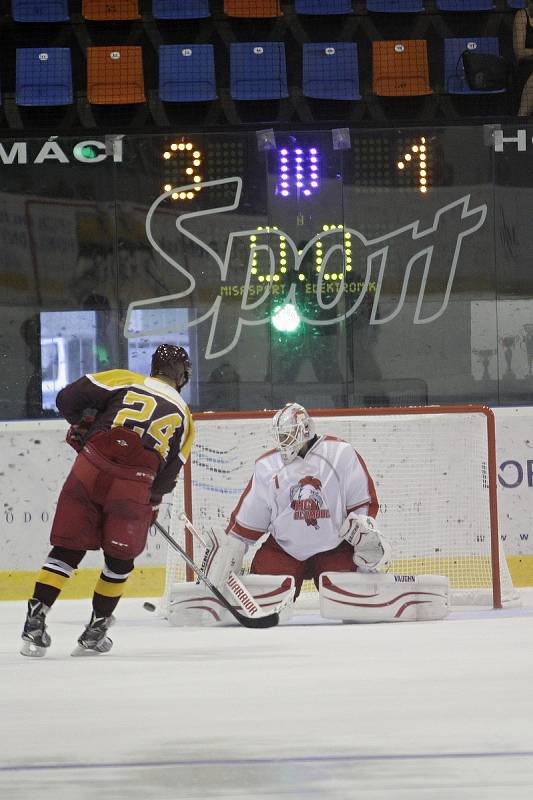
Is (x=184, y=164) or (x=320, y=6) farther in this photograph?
(x=320, y=6)

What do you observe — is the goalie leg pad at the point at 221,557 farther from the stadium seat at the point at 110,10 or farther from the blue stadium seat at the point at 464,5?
the blue stadium seat at the point at 464,5

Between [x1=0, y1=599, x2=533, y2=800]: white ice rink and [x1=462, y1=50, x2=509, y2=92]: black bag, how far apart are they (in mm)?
4900

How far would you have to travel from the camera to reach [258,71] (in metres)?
8.70

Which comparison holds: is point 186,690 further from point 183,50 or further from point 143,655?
point 183,50

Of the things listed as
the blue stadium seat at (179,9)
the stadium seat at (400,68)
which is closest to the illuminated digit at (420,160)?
the stadium seat at (400,68)

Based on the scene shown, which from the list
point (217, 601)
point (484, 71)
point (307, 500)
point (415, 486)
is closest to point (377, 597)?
point (307, 500)

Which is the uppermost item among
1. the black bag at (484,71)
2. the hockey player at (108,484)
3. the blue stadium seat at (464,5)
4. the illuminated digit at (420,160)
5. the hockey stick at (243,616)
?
the blue stadium seat at (464,5)

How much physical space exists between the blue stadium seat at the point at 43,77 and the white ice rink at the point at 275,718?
519 centimetres

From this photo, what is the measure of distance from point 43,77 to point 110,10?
0.68 metres

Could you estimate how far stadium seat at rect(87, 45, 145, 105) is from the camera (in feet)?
28.3

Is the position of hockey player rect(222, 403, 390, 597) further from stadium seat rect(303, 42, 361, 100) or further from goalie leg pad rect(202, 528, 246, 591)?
stadium seat rect(303, 42, 361, 100)

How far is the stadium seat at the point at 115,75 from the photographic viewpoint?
864cm

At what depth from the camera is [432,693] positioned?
287cm

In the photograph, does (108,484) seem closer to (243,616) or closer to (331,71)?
(243,616)
